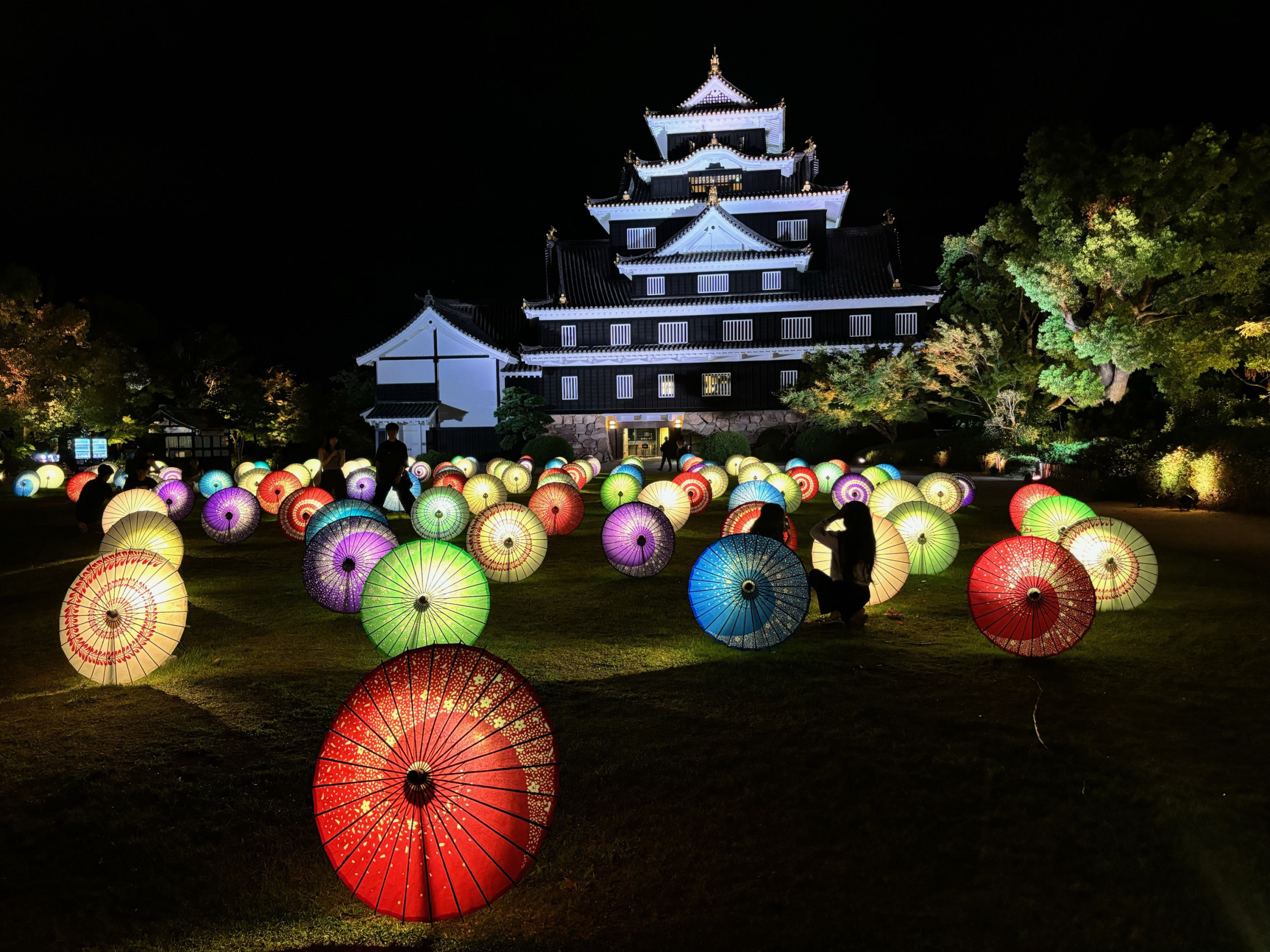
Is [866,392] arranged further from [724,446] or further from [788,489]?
[788,489]

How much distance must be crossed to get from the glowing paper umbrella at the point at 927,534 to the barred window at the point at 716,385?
30326 mm

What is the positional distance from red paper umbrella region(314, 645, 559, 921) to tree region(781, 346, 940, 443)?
91.9 ft

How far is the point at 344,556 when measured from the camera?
8172mm

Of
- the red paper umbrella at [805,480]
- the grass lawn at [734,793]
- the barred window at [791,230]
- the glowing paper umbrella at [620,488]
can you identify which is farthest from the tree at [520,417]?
the grass lawn at [734,793]

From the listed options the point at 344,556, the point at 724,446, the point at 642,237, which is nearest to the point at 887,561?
the point at 344,556

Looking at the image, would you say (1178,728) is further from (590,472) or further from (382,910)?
(590,472)

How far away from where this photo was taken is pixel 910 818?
14.1 ft

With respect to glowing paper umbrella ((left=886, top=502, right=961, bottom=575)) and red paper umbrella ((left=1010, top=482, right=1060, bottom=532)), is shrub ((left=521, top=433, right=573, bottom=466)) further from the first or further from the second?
glowing paper umbrella ((left=886, top=502, right=961, bottom=575))

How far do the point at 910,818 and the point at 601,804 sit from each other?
5.54 ft

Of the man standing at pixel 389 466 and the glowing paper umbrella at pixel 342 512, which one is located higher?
the man standing at pixel 389 466

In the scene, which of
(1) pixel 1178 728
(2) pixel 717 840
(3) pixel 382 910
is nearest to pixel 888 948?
(2) pixel 717 840

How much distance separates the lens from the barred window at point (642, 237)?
41.9 m

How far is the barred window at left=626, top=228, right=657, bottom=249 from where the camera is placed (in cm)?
4194

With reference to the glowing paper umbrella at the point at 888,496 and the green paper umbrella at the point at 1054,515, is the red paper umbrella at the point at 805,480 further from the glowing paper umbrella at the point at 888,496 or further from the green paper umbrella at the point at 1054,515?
the green paper umbrella at the point at 1054,515
